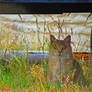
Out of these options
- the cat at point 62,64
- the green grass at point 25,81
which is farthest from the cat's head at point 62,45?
the green grass at point 25,81

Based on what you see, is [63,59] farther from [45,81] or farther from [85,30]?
[85,30]

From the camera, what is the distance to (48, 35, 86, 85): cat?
287 cm

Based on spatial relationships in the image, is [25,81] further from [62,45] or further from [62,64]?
[62,45]

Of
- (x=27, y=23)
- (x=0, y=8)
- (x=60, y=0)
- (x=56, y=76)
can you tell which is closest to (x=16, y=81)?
(x=56, y=76)

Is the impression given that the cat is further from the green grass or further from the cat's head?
the green grass

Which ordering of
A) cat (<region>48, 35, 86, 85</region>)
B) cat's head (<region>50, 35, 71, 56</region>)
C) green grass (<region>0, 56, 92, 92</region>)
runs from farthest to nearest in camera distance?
cat's head (<region>50, 35, 71, 56</region>), cat (<region>48, 35, 86, 85</region>), green grass (<region>0, 56, 92, 92</region>)

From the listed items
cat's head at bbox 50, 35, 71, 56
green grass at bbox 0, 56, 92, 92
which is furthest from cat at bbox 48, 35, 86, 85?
green grass at bbox 0, 56, 92, 92

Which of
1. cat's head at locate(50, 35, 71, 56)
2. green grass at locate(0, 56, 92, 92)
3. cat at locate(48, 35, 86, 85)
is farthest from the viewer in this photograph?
cat's head at locate(50, 35, 71, 56)

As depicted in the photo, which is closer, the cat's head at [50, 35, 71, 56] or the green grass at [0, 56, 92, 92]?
the green grass at [0, 56, 92, 92]

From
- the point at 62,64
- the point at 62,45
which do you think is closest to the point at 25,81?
the point at 62,64

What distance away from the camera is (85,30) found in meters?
4.63

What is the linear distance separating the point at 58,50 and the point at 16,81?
1.87 ft

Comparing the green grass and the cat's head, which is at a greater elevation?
the cat's head

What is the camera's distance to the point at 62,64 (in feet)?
9.77
